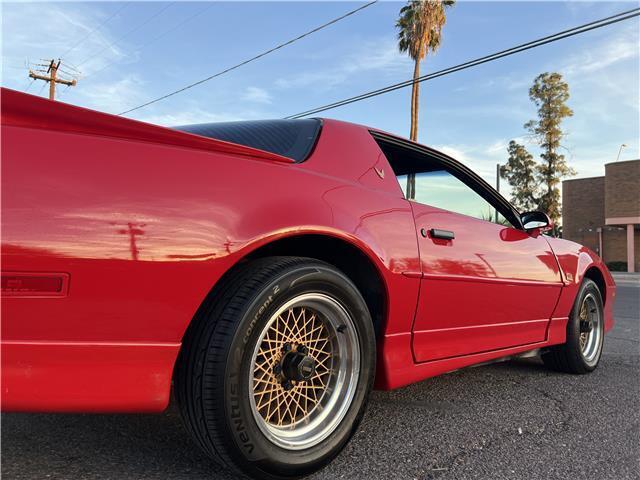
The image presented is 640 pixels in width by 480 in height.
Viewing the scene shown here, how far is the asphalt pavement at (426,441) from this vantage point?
2.01m

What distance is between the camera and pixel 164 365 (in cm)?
171

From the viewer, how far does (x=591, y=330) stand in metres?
4.20

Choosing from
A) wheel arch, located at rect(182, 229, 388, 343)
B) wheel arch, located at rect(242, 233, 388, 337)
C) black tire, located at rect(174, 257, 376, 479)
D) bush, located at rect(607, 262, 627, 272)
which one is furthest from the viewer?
bush, located at rect(607, 262, 627, 272)

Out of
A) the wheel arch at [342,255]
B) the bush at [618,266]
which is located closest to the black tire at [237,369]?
the wheel arch at [342,255]

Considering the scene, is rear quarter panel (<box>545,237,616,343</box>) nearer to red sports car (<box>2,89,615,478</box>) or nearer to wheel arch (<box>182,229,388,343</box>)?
red sports car (<box>2,89,615,478</box>)

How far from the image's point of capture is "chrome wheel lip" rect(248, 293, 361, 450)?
1.96 meters

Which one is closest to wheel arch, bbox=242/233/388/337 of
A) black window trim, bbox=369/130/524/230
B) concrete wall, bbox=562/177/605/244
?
black window trim, bbox=369/130/524/230

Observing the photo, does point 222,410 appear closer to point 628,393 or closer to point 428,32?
point 628,393

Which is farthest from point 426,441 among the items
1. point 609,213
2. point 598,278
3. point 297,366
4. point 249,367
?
point 609,213

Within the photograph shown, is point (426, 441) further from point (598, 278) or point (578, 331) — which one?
point (598, 278)

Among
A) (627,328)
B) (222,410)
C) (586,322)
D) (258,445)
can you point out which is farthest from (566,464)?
(627,328)

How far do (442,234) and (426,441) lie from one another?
960mm

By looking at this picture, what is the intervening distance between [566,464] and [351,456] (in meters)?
0.87

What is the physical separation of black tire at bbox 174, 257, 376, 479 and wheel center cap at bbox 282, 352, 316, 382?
245 mm
